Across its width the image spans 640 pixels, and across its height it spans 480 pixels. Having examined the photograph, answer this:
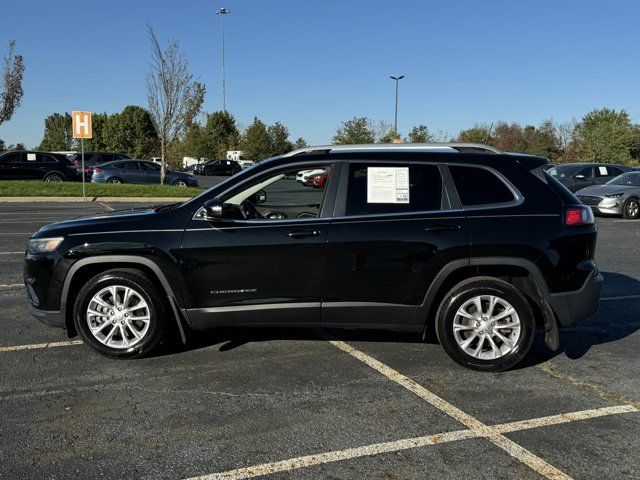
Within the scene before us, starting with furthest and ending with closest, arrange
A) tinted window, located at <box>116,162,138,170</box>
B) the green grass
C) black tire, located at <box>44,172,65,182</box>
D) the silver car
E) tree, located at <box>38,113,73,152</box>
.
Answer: tree, located at <box>38,113,73,152</box> < tinted window, located at <box>116,162,138,170</box> < black tire, located at <box>44,172,65,182</box> < the green grass < the silver car

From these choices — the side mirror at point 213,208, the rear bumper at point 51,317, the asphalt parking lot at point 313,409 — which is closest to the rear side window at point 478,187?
the asphalt parking lot at point 313,409

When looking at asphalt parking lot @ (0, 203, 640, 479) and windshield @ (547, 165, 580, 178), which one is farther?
windshield @ (547, 165, 580, 178)

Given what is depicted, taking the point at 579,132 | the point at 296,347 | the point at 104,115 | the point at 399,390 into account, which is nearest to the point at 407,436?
the point at 399,390

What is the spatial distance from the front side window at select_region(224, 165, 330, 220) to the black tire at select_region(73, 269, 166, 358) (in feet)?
2.85

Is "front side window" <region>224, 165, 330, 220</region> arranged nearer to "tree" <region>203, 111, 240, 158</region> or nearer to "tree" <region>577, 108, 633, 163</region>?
"tree" <region>577, 108, 633, 163</region>

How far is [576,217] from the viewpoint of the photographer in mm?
4480

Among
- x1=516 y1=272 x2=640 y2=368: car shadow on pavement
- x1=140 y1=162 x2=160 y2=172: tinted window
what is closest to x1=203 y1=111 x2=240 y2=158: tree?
x1=140 y1=162 x2=160 y2=172: tinted window

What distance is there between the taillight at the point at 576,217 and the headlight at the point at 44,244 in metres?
3.99

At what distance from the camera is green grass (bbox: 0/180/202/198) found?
2141 centimetres

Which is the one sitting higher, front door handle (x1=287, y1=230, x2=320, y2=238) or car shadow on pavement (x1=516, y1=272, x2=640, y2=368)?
front door handle (x1=287, y1=230, x2=320, y2=238)

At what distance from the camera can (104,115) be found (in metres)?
94.0

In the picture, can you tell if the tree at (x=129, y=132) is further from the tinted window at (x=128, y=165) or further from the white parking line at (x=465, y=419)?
the white parking line at (x=465, y=419)

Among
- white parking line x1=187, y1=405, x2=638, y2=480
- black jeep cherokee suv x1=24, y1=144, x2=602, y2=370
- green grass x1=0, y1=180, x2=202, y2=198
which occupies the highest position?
A: green grass x1=0, y1=180, x2=202, y2=198

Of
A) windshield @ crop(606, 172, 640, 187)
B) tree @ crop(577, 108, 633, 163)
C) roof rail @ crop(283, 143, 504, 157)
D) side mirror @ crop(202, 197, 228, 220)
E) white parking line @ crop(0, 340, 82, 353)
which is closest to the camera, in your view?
side mirror @ crop(202, 197, 228, 220)
